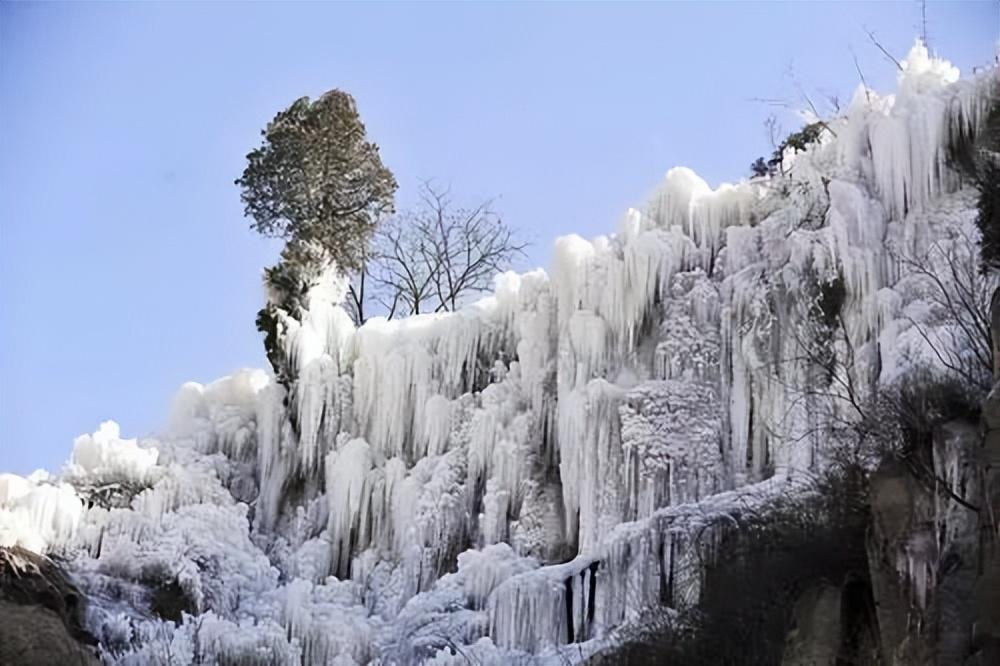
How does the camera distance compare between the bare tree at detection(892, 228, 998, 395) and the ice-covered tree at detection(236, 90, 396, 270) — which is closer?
the bare tree at detection(892, 228, 998, 395)

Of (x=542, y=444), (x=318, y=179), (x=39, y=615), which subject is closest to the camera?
(x=39, y=615)

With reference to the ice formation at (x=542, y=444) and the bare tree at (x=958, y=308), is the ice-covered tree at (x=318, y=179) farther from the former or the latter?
the bare tree at (x=958, y=308)

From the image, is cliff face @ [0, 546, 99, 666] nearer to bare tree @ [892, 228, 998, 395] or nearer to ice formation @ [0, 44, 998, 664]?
ice formation @ [0, 44, 998, 664]

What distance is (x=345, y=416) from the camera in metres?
25.1

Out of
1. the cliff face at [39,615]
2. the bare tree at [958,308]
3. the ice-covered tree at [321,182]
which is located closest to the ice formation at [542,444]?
the bare tree at [958,308]

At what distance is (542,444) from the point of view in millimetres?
22875

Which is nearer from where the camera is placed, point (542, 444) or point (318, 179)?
point (542, 444)

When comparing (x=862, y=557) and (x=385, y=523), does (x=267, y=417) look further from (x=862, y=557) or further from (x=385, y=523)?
(x=862, y=557)

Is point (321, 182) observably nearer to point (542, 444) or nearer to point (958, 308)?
point (542, 444)

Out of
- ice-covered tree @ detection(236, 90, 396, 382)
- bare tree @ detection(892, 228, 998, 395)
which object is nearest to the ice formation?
bare tree @ detection(892, 228, 998, 395)

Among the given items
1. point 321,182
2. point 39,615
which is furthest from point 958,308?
point 321,182

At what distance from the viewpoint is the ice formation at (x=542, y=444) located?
65.5ft

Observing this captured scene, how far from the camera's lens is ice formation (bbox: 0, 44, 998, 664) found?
20.0m

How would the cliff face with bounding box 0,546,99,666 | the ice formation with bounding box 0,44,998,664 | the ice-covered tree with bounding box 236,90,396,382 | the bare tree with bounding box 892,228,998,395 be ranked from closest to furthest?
1. the bare tree with bounding box 892,228,998,395
2. the cliff face with bounding box 0,546,99,666
3. the ice formation with bounding box 0,44,998,664
4. the ice-covered tree with bounding box 236,90,396,382
